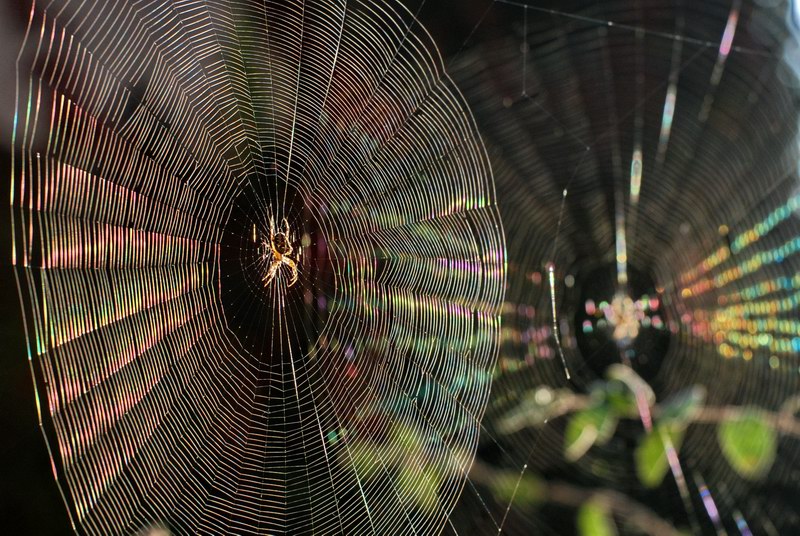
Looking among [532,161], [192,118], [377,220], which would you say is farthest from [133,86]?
[532,161]

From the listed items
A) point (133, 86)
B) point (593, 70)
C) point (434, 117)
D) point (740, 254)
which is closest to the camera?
point (740, 254)

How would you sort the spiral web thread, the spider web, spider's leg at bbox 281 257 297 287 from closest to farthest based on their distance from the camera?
the spider web < the spiral web thread < spider's leg at bbox 281 257 297 287

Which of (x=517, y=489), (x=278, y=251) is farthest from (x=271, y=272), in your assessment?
(x=517, y=489)

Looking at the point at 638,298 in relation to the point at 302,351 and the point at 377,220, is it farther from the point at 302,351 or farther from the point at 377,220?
the point at 302,351

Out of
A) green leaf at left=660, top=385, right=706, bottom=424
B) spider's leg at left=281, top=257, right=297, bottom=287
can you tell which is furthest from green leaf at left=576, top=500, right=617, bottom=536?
spider's leg at left=281, top=257, right=297, bottom=287

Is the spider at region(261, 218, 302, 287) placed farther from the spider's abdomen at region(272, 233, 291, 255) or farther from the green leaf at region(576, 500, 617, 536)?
the green leaf at region(576, 500, 617, 536)

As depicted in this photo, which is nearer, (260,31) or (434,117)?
(434,117)

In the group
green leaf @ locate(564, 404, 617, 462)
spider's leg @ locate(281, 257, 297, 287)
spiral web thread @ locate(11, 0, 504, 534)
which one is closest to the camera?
green leaf @ locate(564, 404, 617, 462)
